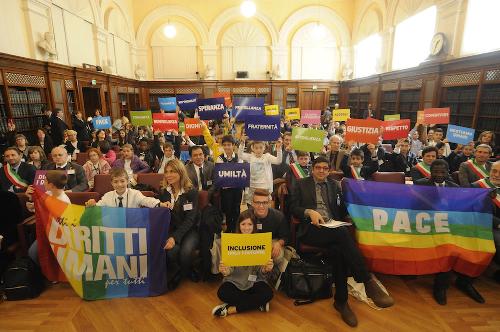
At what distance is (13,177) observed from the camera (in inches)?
153

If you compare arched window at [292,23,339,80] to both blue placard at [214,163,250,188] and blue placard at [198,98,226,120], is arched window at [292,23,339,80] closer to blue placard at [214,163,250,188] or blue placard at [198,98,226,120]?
blue placard at [198,98,226,120]

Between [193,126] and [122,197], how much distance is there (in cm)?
270

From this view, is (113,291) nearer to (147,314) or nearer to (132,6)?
(147,314)

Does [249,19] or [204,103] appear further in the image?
[249,19]

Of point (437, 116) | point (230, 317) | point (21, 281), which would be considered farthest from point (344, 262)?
point (437, 116)

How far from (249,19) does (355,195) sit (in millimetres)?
14750

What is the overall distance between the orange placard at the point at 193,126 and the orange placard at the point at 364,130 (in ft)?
9.19

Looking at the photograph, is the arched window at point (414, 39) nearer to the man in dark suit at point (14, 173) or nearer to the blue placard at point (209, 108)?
the blue placard at point (209, 108)

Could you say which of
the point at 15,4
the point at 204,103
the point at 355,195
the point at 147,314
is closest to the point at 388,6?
the point at 204,103

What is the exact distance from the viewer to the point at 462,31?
7941mm

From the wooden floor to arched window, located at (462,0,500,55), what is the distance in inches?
286

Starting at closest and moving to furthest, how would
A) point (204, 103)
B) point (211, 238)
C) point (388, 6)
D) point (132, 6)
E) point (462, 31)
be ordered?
point (211, 238) → point (204, 103) → point (462, 31) → point (388, 6) → point (132, 6)

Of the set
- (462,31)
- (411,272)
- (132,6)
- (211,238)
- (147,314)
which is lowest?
(147,314)

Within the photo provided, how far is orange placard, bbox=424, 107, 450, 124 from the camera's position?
6.14 metres
